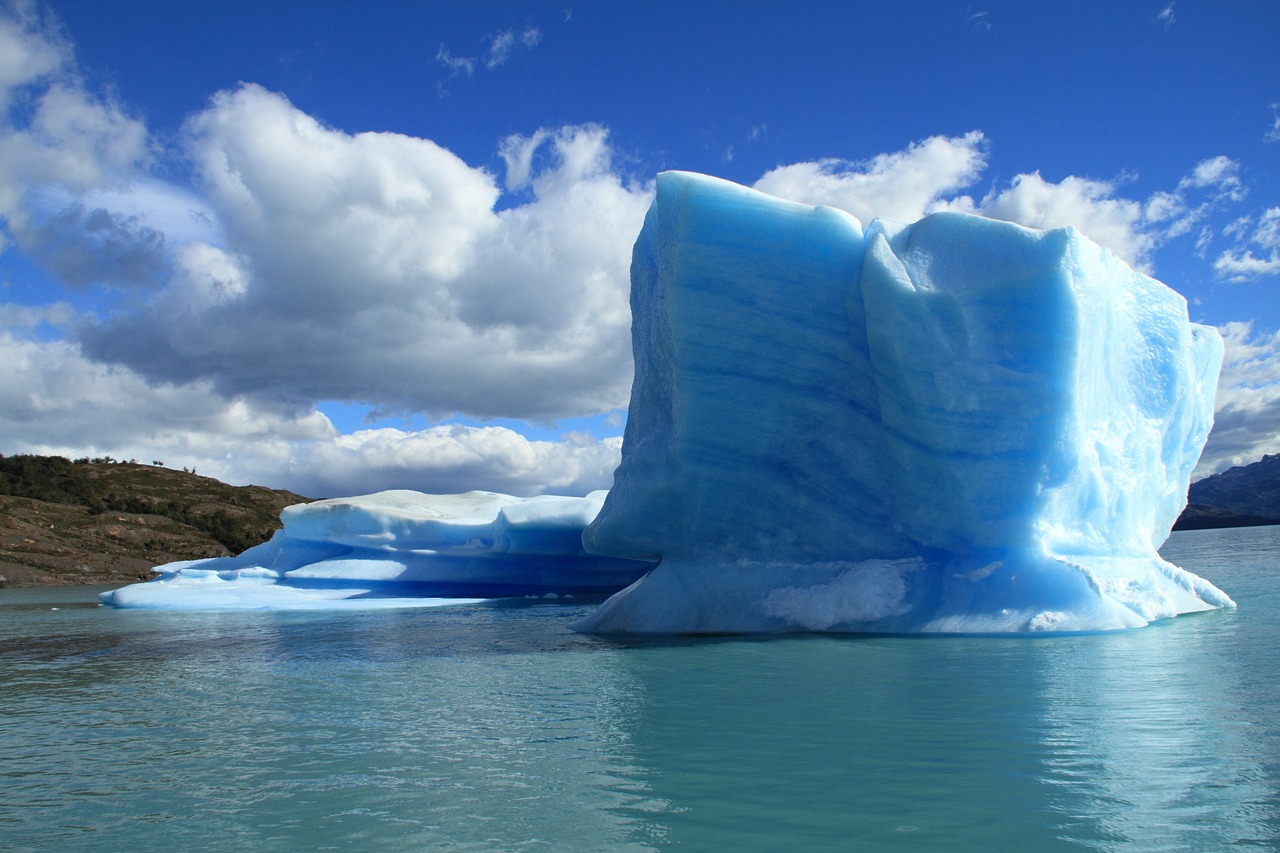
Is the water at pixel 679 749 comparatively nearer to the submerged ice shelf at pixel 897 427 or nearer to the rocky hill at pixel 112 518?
the submerged ice shelf at pixel 897 427

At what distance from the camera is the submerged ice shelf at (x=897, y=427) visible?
26.9 feet

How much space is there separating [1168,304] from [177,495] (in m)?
48.2

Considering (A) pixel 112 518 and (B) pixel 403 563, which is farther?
(A) pixel 112 518

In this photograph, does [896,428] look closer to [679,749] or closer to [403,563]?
[679,749]

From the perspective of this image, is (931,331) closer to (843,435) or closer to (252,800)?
(843,435)

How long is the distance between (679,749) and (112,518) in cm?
4292

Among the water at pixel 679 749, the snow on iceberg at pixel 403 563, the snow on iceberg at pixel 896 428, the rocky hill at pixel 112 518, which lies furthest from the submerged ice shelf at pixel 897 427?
the rocky hill at pixel 112 518

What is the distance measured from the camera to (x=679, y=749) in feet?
13.3

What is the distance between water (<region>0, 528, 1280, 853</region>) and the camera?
296 cm

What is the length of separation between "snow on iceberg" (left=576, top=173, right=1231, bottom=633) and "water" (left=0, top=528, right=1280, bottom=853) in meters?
1.10

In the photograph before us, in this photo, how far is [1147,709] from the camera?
14.7 ft

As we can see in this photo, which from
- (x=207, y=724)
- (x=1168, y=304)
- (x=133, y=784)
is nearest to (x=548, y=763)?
(x=133, y=784)

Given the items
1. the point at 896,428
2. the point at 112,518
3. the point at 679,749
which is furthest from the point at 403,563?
the point at 112,518

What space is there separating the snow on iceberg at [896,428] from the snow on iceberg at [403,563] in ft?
19.1
